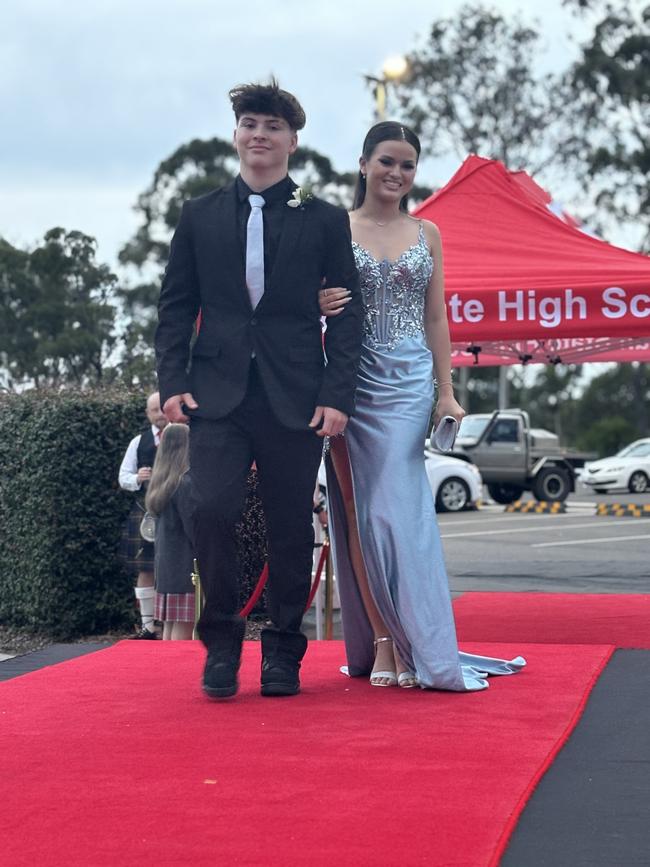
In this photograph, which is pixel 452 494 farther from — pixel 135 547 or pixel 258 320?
pixel 258 320

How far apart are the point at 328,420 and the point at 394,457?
1.27 feet

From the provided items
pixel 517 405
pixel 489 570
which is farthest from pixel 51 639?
pixel 517 405

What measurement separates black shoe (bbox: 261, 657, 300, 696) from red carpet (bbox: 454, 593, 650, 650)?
1834mm

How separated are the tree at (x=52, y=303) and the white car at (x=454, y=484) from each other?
19.0ft

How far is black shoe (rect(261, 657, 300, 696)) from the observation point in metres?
4.65

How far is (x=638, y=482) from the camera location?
97.1ft

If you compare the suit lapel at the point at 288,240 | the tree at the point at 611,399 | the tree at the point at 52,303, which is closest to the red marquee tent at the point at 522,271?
the suit lapel at the point at 288,240

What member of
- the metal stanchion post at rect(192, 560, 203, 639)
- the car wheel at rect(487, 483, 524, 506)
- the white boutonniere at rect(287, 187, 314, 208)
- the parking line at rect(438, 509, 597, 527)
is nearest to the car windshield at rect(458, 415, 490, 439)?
the car wheel at rect(487, 483, 524, 506)

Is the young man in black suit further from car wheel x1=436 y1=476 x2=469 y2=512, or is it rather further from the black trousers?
car wheel x1=436 y1=476 x2=469 y2=512

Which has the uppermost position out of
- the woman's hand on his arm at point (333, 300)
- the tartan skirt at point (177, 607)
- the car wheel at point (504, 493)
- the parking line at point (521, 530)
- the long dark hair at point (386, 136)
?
the long dark hair at point (386, 136)

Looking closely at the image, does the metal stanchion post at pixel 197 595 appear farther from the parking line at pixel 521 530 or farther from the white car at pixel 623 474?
the white car at pixel 623 474

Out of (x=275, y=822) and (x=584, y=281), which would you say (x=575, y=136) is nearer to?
(x=584, y=281)

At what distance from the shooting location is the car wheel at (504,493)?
26.9 metres

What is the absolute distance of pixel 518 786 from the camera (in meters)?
3.35
